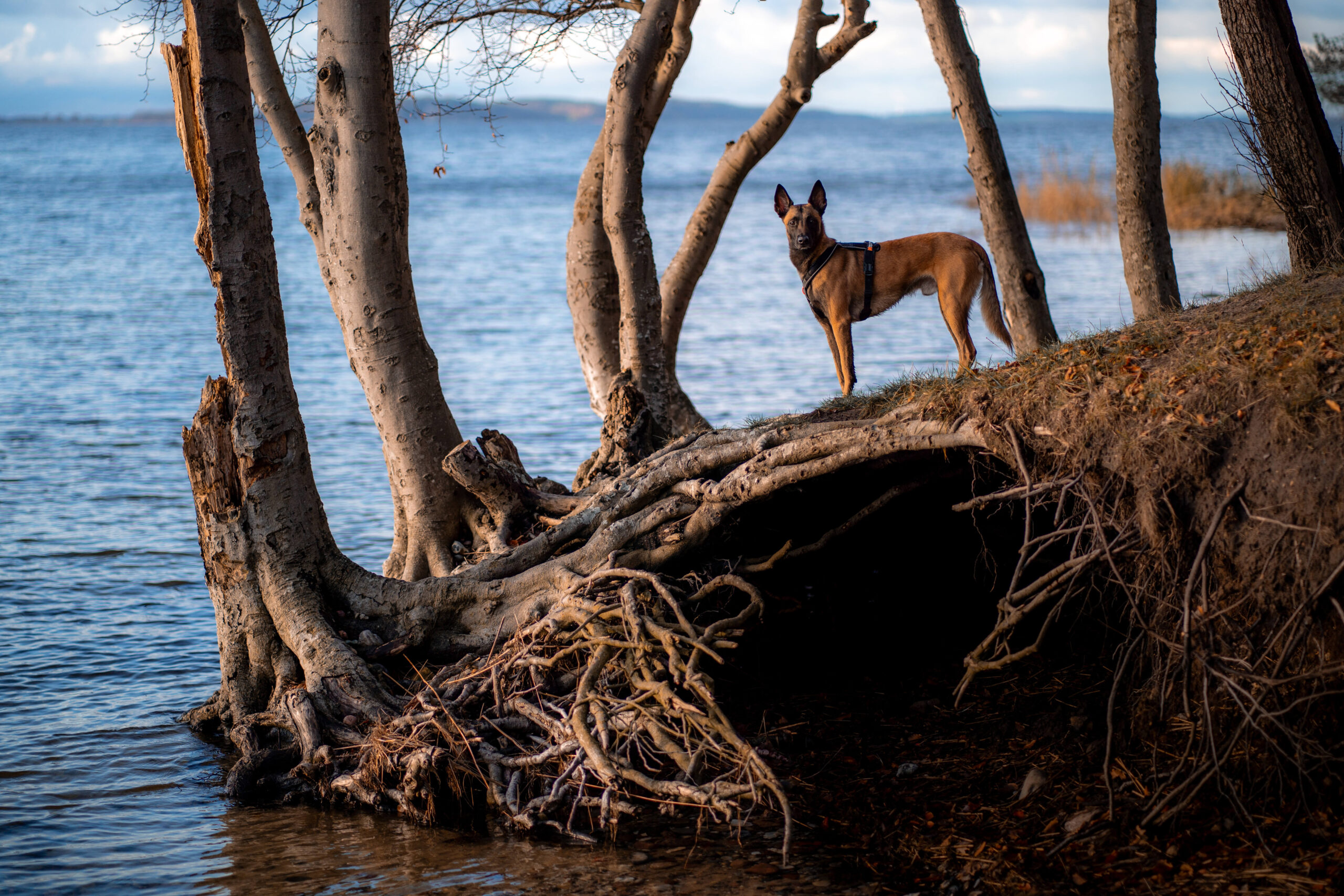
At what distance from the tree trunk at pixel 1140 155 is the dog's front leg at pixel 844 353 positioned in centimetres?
206

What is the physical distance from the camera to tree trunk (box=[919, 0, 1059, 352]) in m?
8.29

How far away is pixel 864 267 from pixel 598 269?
3325 millimetres

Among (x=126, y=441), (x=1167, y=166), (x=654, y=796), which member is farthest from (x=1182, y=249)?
(x=654, y=796)

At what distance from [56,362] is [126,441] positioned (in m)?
6.54

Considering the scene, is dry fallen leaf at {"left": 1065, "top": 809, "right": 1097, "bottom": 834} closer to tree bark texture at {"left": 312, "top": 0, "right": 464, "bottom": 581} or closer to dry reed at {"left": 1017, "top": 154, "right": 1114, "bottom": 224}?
tree bark texture at {"left": 312, "top": 0, "right": 464, "bottom": 581}

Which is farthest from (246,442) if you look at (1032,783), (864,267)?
(1032,783)

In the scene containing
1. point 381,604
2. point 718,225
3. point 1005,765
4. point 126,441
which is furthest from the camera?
point 126,441

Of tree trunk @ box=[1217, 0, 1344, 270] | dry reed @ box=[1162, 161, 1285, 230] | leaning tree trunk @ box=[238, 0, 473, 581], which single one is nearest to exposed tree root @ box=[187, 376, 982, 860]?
leaning tree trunk @ box=[238, 0, 473, 581]

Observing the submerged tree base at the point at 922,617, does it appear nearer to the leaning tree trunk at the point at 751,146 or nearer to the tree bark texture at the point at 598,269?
the tree bark texture at the point at 598,269

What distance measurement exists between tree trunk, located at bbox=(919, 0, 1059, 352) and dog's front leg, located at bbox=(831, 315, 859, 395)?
1.55m

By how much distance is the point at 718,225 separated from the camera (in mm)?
10555

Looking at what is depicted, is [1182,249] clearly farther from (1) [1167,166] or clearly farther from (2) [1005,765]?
(2) [1005,765]

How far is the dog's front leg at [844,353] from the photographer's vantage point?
24.6 ft

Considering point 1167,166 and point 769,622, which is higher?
point 1167,166
